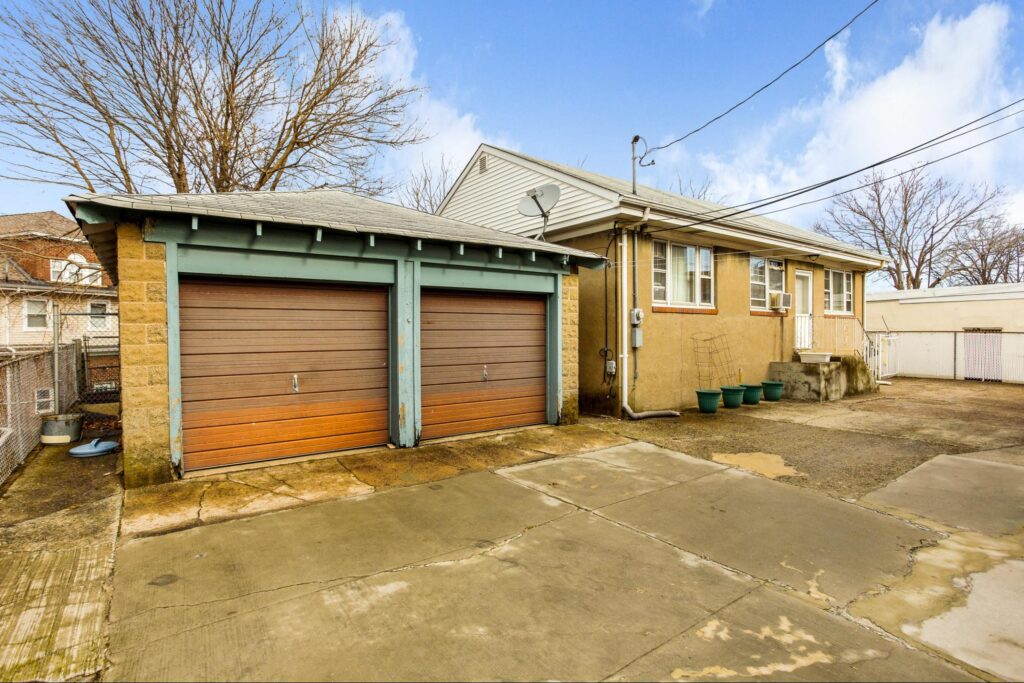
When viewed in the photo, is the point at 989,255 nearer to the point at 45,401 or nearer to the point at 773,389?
the point at 773,389

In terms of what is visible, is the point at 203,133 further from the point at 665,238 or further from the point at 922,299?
the point at 922,299

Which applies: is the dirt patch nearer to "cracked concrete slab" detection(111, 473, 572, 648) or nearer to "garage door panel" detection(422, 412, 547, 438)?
"garage door panel" detection(422, 412, 547, 438)

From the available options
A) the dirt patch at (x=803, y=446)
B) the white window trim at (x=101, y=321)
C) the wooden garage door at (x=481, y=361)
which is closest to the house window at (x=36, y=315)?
the white window trim at (x=101, y=321)

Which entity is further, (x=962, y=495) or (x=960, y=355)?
(x=960, y=355)

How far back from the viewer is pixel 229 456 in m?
5.51

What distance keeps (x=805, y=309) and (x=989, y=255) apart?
974 inches

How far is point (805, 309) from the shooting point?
13281 millimetres

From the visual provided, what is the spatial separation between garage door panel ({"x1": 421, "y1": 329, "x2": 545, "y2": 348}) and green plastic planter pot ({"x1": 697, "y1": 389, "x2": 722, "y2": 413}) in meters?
3.73

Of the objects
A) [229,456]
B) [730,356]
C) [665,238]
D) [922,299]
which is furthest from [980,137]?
[922,299]

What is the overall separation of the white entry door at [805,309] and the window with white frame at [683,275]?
151 inches

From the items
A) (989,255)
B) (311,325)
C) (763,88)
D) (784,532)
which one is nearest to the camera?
(784,532)

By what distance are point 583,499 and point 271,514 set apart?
2.87 metres

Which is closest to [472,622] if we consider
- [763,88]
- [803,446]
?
[803,446]

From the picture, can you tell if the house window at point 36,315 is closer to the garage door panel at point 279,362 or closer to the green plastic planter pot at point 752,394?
the garage door panel at point 279,362
